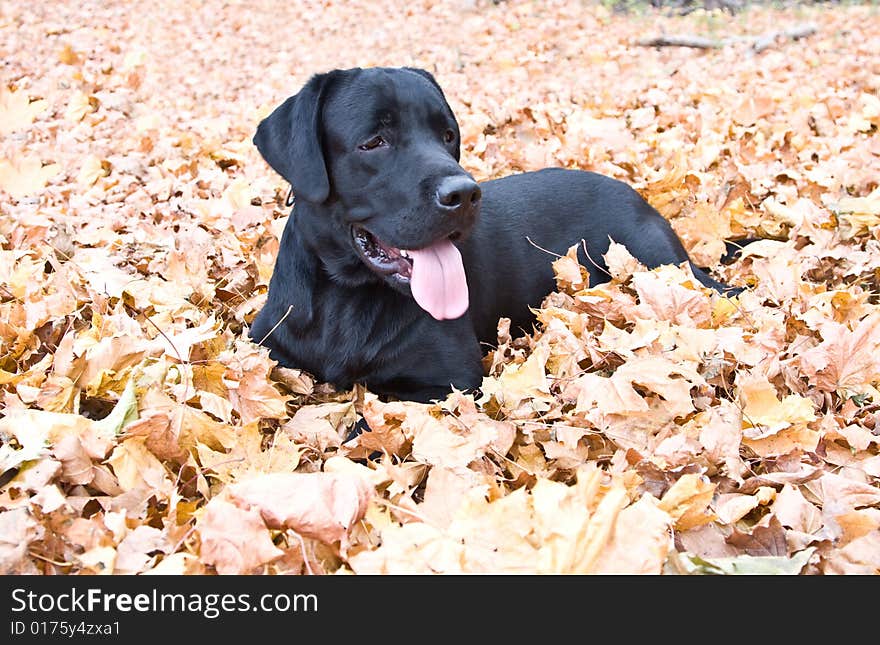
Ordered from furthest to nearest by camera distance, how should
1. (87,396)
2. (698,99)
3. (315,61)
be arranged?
(315,61) < (698,99) < (87,396)

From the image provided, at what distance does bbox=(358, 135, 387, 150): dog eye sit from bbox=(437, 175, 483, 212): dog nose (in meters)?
0.35

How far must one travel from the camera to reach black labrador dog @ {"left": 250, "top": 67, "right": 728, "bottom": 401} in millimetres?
2848

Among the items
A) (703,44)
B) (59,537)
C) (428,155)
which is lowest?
(703,44)

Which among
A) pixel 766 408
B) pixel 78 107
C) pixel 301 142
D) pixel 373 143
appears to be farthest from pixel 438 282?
pixel 78 107

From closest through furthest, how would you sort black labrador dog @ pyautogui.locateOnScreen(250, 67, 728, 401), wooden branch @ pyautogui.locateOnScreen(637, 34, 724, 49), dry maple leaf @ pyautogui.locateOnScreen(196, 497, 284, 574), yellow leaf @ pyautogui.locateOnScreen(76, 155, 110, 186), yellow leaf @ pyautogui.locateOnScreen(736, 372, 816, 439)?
dry maple leaf @ pyautogui.locateOnScreen(196, 497, 284, 574) → yellow leaf @ pyautogui.locateOnScreen(736, 372, 816, 439) → black labrador dog @ pyautogui.locateOnScreen(250, 67, 728, 401) → yellow leaf @ pyautogui.locateOnScreen(76, 155, 110, 186) → wooden branch @ pyautogui.locateOnScreen(637, 34, 724, 49)

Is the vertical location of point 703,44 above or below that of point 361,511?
below

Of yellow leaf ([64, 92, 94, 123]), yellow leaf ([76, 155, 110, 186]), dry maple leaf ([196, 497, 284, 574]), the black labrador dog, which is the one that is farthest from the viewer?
yellow leaf ([64, 92, 94, 123])

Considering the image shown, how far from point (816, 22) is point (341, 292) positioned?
1008cm

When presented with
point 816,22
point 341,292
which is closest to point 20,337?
Answer: point 341,292

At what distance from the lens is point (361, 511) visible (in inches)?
73.9

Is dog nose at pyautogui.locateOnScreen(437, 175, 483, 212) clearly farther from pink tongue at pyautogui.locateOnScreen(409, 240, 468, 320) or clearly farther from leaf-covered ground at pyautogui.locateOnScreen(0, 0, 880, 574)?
leaf-covered ground at pyautogui.locateOnScreen(0, 0, 880, 574)

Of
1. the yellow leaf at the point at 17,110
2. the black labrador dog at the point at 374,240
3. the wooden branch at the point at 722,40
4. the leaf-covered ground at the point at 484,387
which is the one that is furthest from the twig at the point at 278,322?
the wooden branch at the point at 722,40

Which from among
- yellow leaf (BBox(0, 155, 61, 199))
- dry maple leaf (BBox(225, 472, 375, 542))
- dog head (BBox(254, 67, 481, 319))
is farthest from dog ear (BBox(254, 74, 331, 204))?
yellow leaf (BBox(0, 155, 61, 199))

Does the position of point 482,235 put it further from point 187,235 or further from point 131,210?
point 131,210
